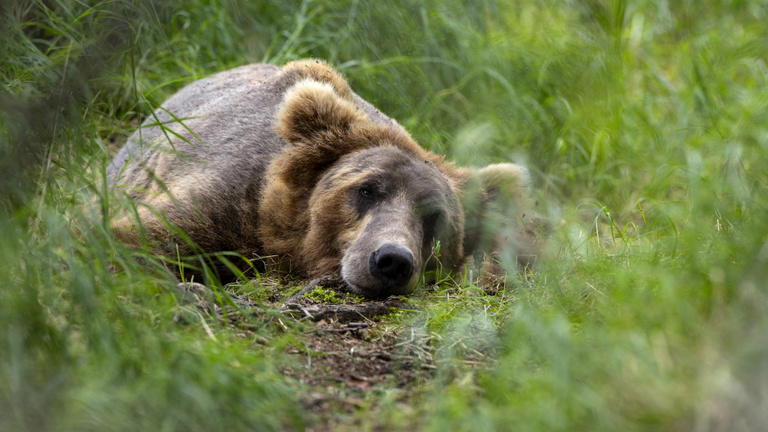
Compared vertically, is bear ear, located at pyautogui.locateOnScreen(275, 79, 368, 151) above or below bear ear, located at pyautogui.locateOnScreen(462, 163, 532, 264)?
above

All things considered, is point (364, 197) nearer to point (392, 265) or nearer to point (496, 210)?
point (392, 265)

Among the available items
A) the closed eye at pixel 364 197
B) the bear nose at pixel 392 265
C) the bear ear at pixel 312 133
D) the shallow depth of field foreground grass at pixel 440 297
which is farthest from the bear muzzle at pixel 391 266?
the bear ear at pixel 312 133

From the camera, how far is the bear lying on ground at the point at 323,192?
12.2 ft

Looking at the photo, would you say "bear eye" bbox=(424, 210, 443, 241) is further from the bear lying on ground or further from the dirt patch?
the dirt patch

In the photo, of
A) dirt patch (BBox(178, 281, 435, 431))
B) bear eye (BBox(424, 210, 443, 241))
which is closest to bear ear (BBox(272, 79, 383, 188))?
bear eye (BBox(424, 210, 443, 241))

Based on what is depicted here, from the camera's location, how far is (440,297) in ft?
11.8

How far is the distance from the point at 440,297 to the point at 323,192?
89 cm

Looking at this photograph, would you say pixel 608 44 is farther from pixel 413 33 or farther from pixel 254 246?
pixel 254 246

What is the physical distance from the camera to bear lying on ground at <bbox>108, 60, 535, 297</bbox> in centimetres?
373

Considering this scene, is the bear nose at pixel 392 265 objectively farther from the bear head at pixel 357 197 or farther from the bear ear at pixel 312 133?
the bear ear at pixel 312 133

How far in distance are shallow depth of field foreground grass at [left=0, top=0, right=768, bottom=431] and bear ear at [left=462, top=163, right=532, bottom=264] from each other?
279 millimetres

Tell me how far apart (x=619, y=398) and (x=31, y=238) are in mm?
1956

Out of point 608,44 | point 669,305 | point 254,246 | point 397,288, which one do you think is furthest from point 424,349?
point 608,44

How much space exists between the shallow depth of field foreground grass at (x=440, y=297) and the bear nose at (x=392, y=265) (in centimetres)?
14
